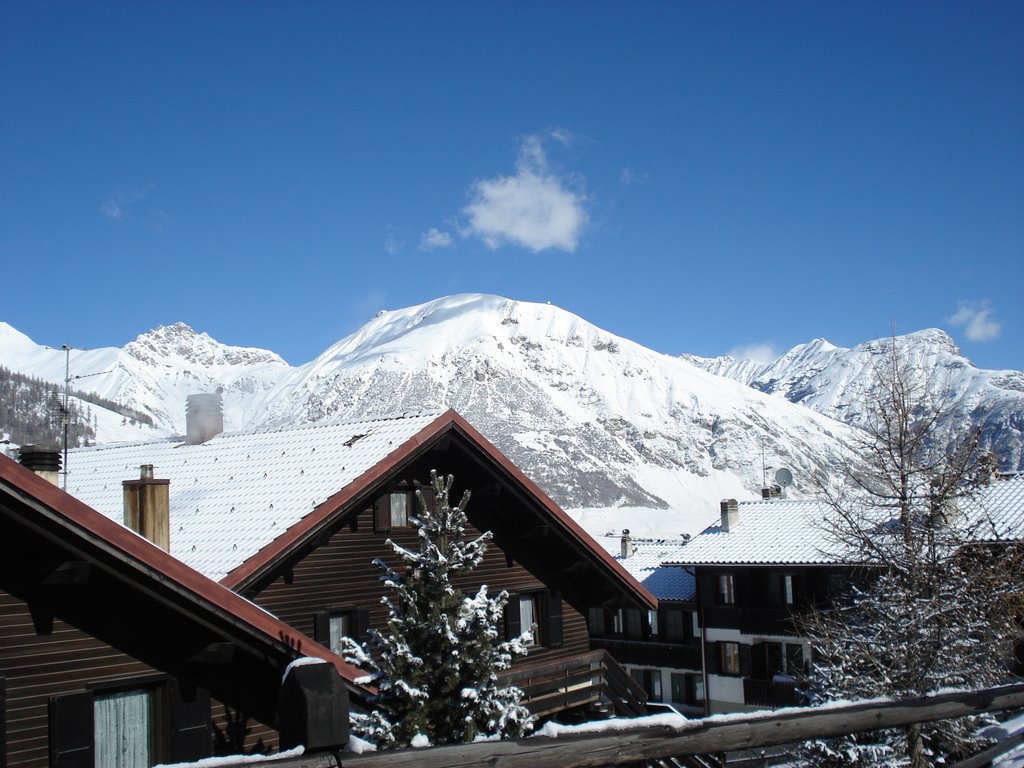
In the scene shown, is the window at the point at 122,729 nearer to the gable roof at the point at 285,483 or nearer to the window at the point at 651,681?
the gable roof at the point at 285,483

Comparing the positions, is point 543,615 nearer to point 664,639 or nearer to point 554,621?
point 554,621

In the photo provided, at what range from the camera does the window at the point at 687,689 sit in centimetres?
3850

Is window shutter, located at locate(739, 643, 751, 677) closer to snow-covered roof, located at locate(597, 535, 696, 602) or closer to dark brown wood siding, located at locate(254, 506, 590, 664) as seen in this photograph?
snow-covered roof, located at locate(597, 535, 696, 602)

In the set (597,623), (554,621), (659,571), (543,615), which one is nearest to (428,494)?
(543,615)

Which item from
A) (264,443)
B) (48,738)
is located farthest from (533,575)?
(48,738)

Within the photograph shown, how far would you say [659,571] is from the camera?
138ft

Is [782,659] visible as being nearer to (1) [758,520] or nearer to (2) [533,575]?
(1) [758,520]

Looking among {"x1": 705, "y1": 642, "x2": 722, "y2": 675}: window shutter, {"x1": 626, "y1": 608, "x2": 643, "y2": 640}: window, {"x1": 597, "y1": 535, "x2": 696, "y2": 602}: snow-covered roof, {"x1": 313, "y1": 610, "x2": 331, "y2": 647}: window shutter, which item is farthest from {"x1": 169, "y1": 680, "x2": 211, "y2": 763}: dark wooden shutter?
{"x1": 626, "y1": 608, "x2": 643, "y2": 640}: window

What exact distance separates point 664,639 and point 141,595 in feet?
109

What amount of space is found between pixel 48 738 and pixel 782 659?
1186 inches

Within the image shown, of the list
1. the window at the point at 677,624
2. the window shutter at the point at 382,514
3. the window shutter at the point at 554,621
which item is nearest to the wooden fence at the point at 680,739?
the window shutter at the point at 382,514

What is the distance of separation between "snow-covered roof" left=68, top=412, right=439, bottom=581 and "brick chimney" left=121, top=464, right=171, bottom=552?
33.6 inches

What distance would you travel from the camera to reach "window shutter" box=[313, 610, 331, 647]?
49.2 ft

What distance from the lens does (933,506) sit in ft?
56.3
